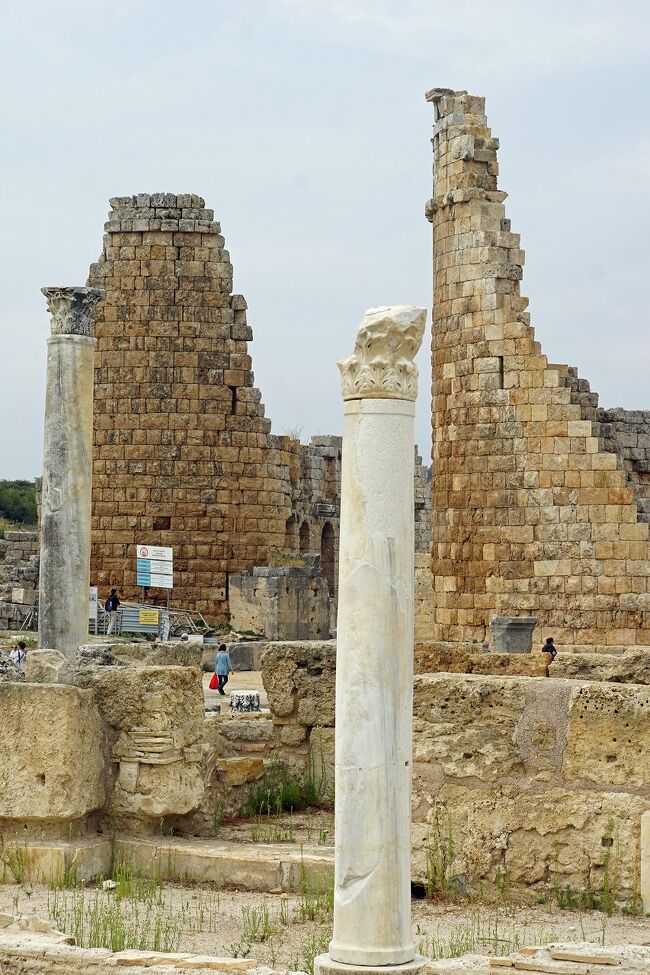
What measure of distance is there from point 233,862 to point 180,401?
1827cm

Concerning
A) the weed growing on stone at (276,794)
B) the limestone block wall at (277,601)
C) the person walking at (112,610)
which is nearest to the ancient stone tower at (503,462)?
the limestone block wall at (277,601)

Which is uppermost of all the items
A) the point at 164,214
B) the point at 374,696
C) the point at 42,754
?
the point at 164,214

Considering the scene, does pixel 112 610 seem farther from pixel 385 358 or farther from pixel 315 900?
pixel 385 358

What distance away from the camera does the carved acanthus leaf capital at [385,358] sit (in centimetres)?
658

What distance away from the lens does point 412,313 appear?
6.78 metres

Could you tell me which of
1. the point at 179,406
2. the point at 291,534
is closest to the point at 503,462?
the point at 291,534

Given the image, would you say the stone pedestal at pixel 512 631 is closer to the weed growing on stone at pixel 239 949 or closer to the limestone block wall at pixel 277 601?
the limestone block wall at pixel 277 601

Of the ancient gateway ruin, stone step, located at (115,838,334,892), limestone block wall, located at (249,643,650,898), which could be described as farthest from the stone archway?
limestone block wall, located at (249,643,650,898)

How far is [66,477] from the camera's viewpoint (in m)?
16.0

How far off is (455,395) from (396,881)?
16.6 metres

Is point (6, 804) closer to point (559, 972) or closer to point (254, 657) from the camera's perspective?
point (559, 972)

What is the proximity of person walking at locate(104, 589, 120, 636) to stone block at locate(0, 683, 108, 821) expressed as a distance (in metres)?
15.5

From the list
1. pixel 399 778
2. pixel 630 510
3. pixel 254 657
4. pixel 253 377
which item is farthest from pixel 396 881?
pixel 253 377

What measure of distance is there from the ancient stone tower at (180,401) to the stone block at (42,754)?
17.6 m
